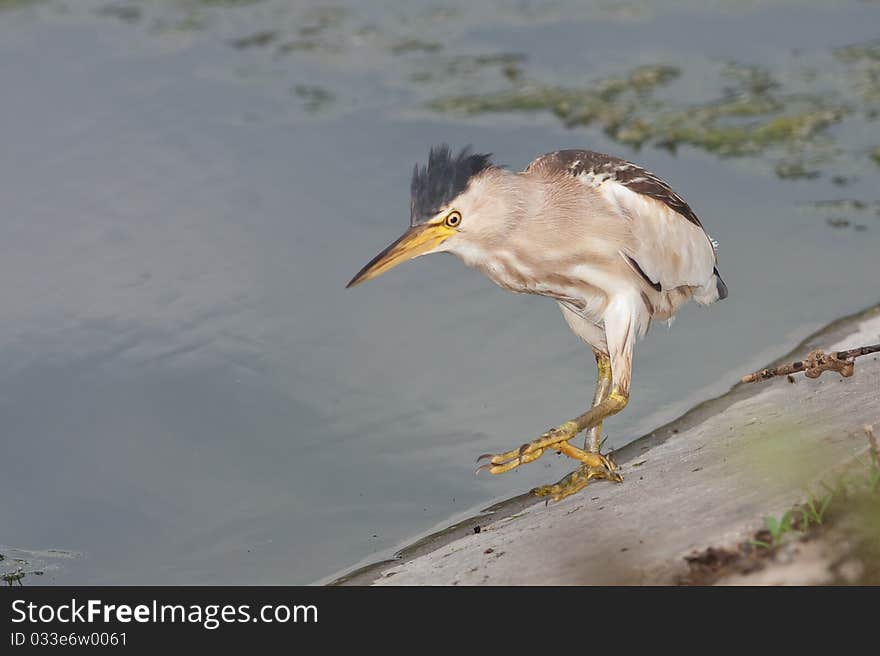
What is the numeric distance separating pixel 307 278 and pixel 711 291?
2.10 metres

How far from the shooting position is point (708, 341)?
6.46 meters

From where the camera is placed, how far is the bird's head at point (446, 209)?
4.73m

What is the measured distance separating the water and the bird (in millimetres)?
632

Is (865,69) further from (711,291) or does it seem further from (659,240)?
(659,240)

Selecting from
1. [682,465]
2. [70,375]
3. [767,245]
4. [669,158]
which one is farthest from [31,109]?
[682,465]

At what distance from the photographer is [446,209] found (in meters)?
4.75

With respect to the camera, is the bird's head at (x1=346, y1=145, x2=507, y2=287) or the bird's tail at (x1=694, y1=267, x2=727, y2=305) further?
the bird's tail at (x1=694, y1=267, x2=727, y2=305)

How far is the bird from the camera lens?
15.6 ft

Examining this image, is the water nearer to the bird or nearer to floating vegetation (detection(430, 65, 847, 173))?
floating vegetation (detection(430, 65, 847, 173))

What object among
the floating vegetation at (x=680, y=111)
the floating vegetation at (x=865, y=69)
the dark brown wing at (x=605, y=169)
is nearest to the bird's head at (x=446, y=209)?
the dark brown wing at (x=605, y=169)

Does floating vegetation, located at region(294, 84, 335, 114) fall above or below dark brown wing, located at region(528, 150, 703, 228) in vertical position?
above

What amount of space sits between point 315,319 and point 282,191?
1.41m

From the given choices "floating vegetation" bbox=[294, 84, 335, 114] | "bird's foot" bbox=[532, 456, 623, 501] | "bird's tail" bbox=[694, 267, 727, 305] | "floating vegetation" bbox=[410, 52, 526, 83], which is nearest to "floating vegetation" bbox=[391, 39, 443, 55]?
"floating vegetation" bbox=[410, 52, 526, 83]

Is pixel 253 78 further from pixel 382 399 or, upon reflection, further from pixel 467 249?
pixel 467 249
